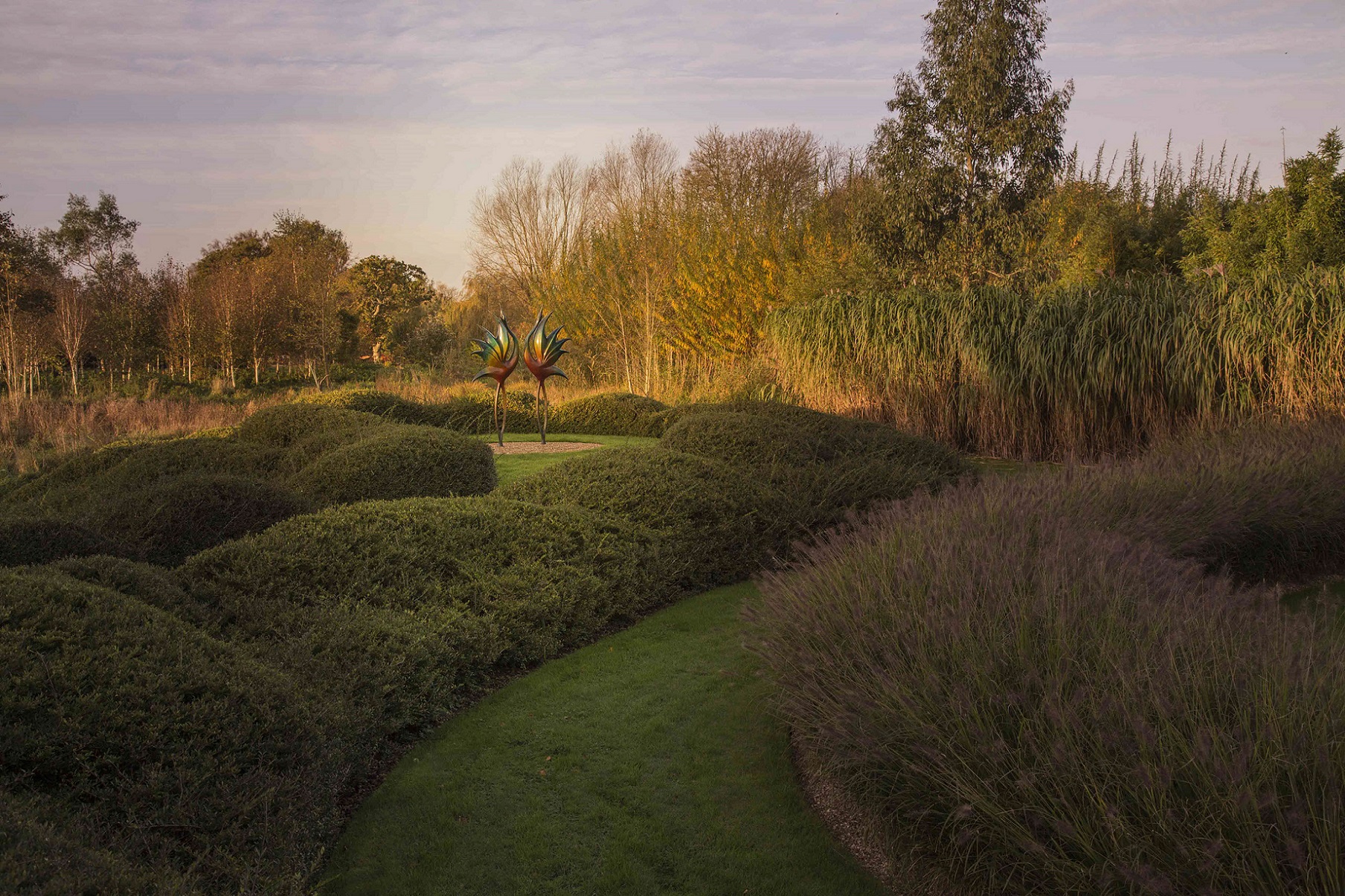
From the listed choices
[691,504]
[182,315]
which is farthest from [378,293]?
[691,504]

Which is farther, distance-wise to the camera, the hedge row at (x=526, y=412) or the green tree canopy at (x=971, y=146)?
the green tree canopy at (x=971, y=146)

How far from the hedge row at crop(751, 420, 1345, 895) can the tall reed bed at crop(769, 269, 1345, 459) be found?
5734mm

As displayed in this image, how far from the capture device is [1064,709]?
2.18m

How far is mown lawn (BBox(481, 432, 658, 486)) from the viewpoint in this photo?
948 centimetres

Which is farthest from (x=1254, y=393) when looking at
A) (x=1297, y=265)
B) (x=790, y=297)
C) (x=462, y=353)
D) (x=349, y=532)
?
(x=462, y=353)

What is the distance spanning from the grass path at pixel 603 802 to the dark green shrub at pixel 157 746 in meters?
→ 0.27

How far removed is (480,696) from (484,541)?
1.24 m

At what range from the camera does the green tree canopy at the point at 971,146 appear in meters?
18.0

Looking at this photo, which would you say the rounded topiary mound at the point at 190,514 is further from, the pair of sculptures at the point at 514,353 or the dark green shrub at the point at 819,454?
the pair of sculptures at the point at 514,353

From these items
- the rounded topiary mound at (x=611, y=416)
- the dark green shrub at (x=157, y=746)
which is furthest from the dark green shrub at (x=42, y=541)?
the rounded topiary mound at (x=611, y=416)

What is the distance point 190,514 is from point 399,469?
6.57 feet

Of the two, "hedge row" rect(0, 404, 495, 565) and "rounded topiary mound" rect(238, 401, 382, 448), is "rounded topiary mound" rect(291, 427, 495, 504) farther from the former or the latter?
"rounded topiary mound" rect(238, 401, 382, 448)

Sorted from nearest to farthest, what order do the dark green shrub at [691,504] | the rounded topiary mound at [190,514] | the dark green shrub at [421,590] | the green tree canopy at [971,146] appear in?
the dark green shrub at [421,590]
the rounded topiary mound at [190,514]
the dark green shrub at [691,504]
the green tree canopy at [971,146]

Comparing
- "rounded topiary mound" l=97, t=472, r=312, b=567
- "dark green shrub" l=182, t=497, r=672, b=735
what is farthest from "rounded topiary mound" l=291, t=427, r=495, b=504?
"dark green shrub" l=182, t=497, r=672, b=735
